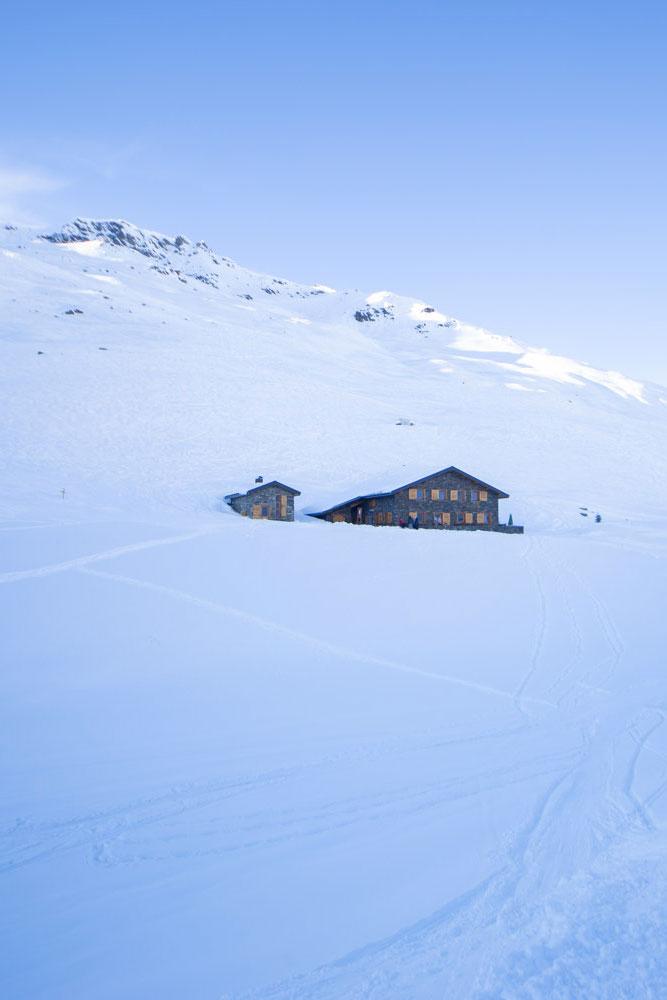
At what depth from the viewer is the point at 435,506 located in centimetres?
5362

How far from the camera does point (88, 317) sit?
368 feet

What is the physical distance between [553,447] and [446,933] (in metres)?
83.2

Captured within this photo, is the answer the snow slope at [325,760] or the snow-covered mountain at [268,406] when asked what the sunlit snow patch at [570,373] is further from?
the snow slope at [325,760]

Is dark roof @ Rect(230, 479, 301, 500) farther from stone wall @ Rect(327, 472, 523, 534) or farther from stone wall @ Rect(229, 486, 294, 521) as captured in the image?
stone wall @ Rect(327, 472, 523, 534)

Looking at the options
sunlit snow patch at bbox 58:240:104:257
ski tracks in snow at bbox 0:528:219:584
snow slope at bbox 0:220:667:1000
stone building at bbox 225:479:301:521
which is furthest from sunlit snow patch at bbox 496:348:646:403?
ski tracks in snow at bbox 0:528:219:584

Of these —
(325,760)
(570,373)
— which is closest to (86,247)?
(570,373)

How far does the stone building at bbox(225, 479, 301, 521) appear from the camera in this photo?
50531mm

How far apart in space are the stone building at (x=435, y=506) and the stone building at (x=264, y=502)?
3487 millimetres

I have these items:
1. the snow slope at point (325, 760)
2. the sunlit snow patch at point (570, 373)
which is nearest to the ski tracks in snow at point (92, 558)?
the snow slope at point (325, 760)

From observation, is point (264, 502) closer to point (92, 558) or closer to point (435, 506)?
point (435, 506)

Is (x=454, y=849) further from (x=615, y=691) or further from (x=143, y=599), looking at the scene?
(x=143, y=599)

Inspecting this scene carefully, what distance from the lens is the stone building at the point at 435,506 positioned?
173 ft

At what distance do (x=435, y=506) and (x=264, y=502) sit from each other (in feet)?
41.5

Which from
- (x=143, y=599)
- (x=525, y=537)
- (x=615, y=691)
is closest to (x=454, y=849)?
(x=615, y=691)
